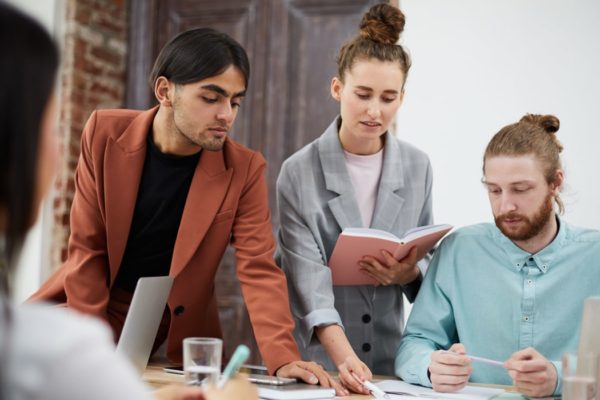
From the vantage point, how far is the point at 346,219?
7.99 feet

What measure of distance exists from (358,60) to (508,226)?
69 centimetres

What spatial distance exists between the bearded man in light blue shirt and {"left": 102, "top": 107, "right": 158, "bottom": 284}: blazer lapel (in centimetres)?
84

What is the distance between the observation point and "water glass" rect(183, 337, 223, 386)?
58.2 inches

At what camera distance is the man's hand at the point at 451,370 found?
184cm

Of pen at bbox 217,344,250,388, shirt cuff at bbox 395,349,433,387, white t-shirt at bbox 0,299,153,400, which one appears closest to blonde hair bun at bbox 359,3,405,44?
shirt cuff at bbox 395,349,433,387

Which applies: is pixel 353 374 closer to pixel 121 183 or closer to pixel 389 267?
pixel 389 267

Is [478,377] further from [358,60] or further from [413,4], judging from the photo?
[413,4]

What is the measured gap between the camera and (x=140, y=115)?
236 centimetres

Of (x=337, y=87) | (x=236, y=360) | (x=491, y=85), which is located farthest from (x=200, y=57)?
(x=491, y=85)

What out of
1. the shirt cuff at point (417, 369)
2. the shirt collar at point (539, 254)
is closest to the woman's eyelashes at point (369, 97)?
the shirt collar at point (539, 254)

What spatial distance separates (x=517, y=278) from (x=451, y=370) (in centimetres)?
43

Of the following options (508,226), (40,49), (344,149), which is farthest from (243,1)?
(40,49)

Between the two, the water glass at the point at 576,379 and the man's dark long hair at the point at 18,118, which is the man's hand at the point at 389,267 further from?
the man's dark long hair at the point at 18,118

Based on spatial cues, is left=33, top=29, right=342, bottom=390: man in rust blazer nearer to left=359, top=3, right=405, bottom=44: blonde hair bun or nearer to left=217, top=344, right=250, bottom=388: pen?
left=359, top=3, right=405, bottom=44: blonde hair bun
